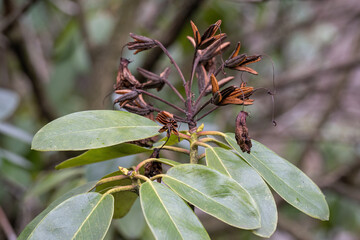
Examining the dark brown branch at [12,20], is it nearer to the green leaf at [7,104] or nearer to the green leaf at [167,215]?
the green leaf at [7,104]

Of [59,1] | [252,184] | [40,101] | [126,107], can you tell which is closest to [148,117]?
[126,107]

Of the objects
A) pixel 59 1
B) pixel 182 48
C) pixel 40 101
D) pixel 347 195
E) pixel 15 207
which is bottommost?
pixel 15 207

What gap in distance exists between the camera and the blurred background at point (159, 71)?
4.74 ft

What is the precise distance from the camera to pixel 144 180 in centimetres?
51

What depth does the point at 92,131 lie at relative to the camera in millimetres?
499

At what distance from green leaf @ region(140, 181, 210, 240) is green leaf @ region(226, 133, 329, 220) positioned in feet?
0.35

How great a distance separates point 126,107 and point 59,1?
1.81m

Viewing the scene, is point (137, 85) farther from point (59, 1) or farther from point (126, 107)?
point (59, 1)

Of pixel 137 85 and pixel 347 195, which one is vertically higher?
pixel 137 85

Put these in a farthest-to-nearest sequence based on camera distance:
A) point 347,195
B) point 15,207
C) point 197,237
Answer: point 15,207, point 347,195, point 197,237

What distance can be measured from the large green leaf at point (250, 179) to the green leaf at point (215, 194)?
26 millimetres

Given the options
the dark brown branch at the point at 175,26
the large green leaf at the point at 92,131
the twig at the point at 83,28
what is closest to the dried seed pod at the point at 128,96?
the large green leaf at the point at 92,131

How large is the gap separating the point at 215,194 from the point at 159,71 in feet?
5.22

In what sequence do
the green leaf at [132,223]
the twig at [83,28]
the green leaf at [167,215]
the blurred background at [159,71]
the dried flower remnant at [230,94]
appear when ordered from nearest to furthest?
the green leaf at [167,215], the dried flower remnant at [230,94], the green leaf at [132,223], the blurred background at [159,71], the twig at [83,28]
